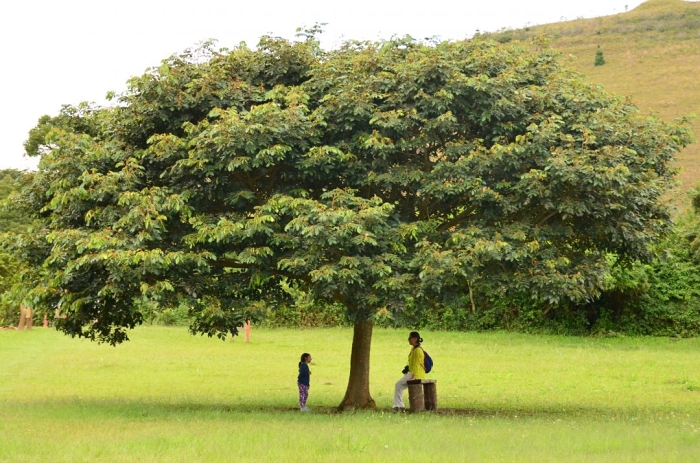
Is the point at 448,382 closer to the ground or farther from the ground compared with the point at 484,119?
closer to the ground

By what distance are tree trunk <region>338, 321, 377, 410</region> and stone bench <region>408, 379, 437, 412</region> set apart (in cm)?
152

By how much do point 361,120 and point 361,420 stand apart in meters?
5.73

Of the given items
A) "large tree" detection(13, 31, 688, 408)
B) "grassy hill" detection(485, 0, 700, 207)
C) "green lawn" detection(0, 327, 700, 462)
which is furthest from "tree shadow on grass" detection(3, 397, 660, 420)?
"grassy hill" detection(485, 0, 700, 207)

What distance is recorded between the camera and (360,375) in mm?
19984

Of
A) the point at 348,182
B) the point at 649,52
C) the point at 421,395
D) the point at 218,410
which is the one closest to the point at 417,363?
the point at 421,395

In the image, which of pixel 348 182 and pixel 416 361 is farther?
pixel 416 361

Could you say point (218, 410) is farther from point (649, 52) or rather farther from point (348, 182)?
point (649, 52)

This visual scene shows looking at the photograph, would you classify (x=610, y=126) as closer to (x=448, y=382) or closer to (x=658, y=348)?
(x=448, y=382)

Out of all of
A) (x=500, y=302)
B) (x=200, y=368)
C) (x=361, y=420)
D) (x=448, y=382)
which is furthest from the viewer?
(x=500, y=302)

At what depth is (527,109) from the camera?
17484 millimetres

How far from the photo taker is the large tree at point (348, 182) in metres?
15.8

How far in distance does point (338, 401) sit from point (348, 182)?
7.70 meters

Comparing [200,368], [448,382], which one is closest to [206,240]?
[448,382]

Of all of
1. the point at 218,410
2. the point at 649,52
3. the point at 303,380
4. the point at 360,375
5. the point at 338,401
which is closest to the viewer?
the point at 218,410
